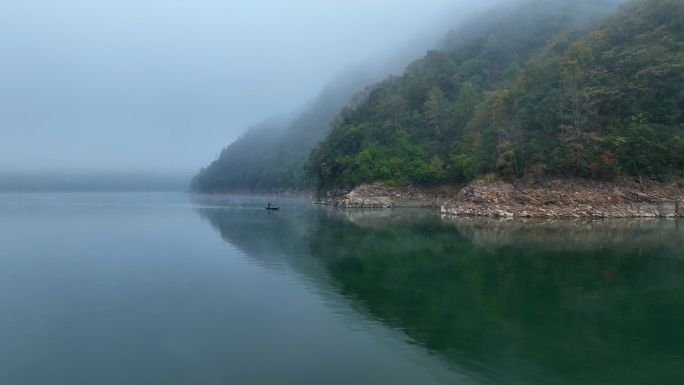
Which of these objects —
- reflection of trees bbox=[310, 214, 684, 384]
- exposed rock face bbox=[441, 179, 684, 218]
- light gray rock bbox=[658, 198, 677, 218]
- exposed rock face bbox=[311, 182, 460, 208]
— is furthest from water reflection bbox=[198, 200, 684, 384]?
exposed rock face bbox=[311, 182, 460, 208]

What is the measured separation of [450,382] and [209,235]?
91.1 ft

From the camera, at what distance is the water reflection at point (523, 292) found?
9.26 metres

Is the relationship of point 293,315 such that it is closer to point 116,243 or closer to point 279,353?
point 279,353

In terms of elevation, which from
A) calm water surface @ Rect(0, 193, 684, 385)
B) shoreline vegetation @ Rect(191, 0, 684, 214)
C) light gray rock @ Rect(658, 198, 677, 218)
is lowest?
calm water surface @ Rect(0, 193, 684, 385)

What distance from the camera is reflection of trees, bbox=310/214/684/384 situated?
9250mm

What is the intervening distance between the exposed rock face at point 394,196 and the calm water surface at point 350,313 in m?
35.2

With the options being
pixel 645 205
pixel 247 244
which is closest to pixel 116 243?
pixel 247 244

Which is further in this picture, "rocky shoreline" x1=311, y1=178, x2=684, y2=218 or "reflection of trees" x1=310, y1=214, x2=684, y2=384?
"rocky shoreline" x1=311, y1=178, x2=684, y2=218

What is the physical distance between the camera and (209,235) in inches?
1300

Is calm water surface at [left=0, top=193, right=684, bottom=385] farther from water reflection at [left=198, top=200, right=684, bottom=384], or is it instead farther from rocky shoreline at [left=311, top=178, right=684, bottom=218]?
rocky shoreline at [left=311, top=178, right=684, bottom=218]

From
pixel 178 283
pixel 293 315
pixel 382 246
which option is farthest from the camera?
pixel 382 246

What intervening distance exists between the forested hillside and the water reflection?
35.4 feet

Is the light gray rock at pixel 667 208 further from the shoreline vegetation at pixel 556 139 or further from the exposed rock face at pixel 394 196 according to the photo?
the exposed rock face at pixel 394 196

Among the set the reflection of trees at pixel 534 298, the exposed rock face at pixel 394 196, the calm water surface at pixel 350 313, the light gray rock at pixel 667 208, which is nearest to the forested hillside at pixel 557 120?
the exposed rock face at pixel 394 196
